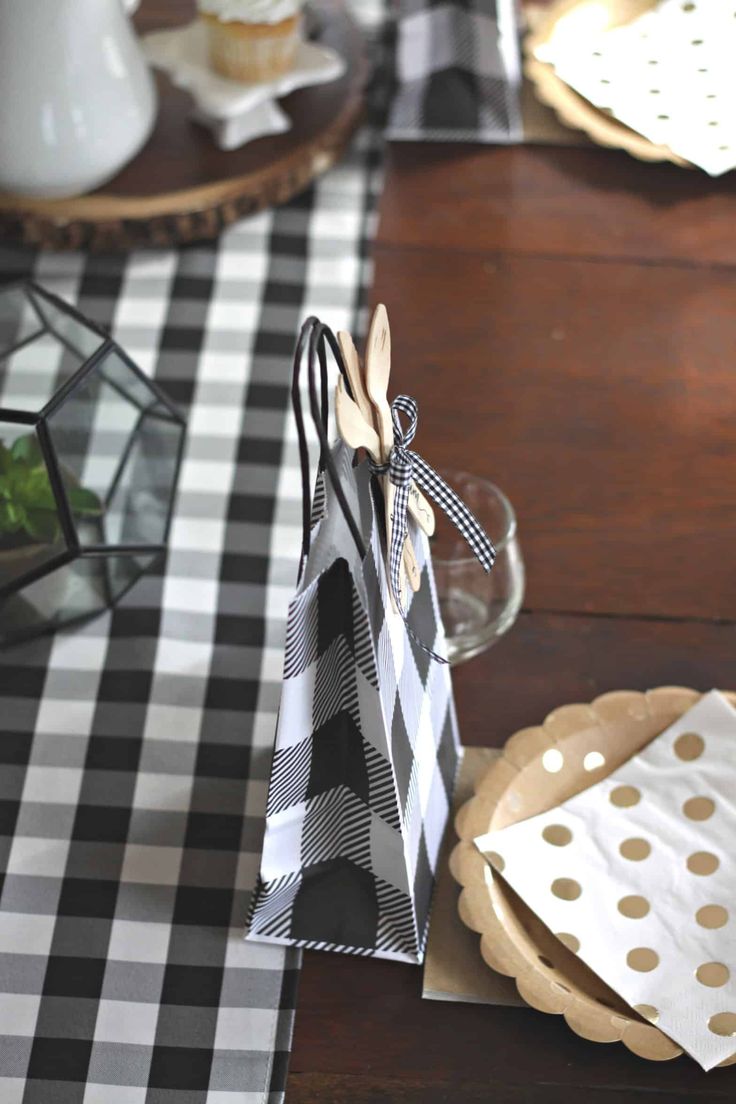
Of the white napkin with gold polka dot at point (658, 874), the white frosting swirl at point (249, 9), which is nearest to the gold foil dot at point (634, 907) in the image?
the white napkin with gold polka dot at point (658, 874)

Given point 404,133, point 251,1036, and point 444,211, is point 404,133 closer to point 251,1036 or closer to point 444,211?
point 444,211

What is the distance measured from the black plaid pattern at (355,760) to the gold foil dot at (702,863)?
16 cm

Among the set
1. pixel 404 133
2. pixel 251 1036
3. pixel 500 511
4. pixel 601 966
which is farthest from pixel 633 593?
pixel 404 133

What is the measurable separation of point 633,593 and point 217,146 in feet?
1.97

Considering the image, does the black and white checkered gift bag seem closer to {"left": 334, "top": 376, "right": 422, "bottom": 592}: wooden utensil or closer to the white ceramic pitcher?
{"left": 334, "top": 376, "right": 422, "bottom": 592}: wooden utensil

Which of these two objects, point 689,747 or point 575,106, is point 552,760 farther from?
point 575,106

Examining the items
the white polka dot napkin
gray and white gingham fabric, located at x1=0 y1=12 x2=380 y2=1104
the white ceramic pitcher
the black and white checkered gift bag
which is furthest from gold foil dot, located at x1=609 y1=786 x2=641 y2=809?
the white ceramic pitcher

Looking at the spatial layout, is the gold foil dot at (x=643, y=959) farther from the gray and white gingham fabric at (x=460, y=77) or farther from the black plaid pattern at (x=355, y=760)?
the gray and white gingham fabric at (x=460, y=77)

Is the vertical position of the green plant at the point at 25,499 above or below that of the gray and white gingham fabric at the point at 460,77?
below

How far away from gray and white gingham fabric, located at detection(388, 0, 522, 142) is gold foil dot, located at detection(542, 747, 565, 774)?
2.18 feet

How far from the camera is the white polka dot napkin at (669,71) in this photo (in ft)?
3.37

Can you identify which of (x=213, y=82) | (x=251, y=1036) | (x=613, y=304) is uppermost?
(x=213, y=82)

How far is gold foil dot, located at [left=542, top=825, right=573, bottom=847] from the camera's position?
2.49ft

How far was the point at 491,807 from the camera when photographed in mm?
762
